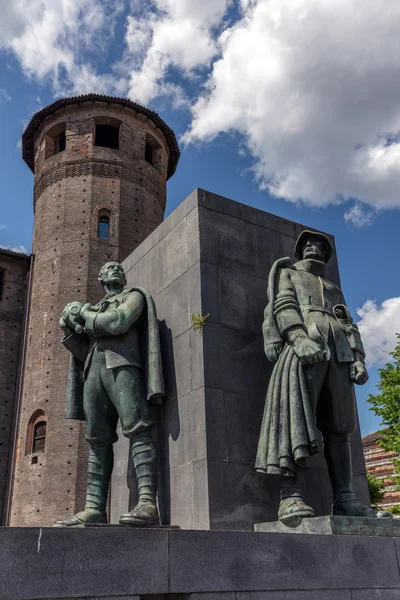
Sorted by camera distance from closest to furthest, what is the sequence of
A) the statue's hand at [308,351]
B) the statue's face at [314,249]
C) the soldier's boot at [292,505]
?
the soldier's boot at [292,505] < the statue's hand at [308,351] < the statue's face at [314,249]

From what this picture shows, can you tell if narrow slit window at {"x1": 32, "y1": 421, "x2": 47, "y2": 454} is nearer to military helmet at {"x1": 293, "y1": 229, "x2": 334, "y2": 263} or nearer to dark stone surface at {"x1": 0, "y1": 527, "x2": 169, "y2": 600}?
military helmet at {"x1": 293, "y1": 229, "x2": 334, "y2": 263}

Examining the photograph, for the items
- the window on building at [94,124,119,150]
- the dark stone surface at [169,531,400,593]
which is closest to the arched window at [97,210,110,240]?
the window on building at [94,124,119,150]

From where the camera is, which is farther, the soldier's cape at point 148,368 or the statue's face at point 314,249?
the statue's face at point 314,249

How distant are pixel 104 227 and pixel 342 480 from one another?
23.5 meters

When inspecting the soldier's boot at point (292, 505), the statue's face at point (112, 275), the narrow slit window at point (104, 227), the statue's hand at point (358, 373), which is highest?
the narrow slit window at point (104, 227)

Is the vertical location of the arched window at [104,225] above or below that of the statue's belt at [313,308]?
above

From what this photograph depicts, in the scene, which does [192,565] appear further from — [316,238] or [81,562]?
[316,238]

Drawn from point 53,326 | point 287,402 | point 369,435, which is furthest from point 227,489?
point 369,435

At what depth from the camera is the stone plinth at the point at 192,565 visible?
12.3ft

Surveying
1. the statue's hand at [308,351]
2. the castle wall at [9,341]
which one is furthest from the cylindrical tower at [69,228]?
the statue's hand at [308,351]

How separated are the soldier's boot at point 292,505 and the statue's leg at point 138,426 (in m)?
1.05

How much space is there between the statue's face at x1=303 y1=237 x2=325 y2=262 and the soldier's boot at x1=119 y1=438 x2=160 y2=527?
2.52m

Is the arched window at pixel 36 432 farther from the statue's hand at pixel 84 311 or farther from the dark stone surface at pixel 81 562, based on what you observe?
the dark stone surface at pixel 81 562

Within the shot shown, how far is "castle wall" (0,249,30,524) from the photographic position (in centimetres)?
2567
